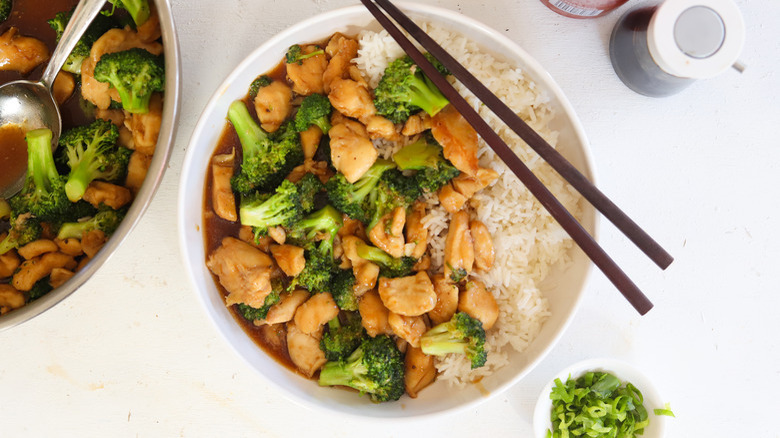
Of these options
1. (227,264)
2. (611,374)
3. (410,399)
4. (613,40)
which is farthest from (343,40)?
(611,374)

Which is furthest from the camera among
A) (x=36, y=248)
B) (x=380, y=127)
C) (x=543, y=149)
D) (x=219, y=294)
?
(x=219, y=294)

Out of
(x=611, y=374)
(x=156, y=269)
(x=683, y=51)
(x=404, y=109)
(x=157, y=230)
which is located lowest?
(x=611, y=374)

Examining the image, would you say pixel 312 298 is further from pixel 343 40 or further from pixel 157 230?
pixel 343 40

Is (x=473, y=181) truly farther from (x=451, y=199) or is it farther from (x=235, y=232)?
(x=235, y=232)

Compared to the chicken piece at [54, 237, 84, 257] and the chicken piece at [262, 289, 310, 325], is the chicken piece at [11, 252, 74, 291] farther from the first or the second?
the chicken piece at [262, 289, 310, 325]

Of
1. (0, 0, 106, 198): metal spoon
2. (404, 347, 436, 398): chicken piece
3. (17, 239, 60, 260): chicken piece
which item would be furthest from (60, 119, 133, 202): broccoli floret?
(404, 347, 436, 398): chicken piece

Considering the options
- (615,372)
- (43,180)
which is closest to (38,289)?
(43,180)
